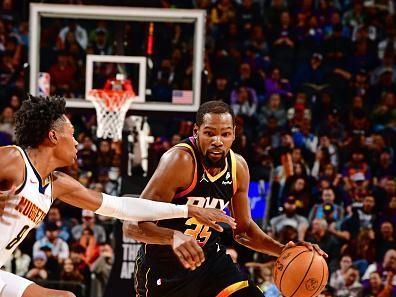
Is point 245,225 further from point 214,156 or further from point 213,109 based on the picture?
point 213,109

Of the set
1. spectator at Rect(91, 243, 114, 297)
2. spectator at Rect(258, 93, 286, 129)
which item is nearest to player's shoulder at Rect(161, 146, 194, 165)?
spectator at Rect(91, 243, 114, 297)

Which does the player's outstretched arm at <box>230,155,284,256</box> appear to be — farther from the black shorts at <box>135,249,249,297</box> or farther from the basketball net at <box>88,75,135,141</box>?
the basketball net at <box>88,75,135,141</box>

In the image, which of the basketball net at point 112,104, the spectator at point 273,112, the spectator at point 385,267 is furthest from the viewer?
the spectator at point 273,112

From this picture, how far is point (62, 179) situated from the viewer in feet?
17.8

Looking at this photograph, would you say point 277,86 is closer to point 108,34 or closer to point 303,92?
point 303,92

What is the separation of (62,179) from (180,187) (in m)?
0.81

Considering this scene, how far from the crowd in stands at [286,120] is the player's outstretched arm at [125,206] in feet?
14.6

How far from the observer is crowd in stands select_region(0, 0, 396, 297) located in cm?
1127

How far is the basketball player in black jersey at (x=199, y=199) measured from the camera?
5.78 metres

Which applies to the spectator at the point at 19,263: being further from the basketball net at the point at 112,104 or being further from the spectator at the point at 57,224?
the basketball net at the point at 112,104

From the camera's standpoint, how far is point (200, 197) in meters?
5.86

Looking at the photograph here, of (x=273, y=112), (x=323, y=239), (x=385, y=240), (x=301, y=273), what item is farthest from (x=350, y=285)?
(x=301, y=273)

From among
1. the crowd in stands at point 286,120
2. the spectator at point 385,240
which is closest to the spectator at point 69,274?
the crowd in stands at point 286,120

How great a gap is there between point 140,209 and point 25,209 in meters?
0.70
